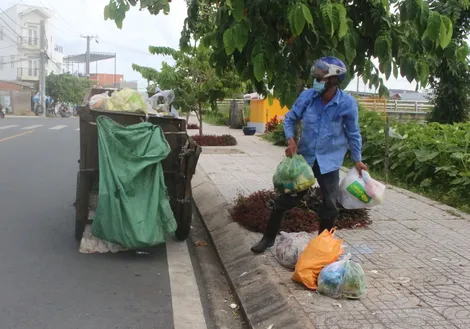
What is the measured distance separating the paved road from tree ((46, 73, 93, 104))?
5280cm

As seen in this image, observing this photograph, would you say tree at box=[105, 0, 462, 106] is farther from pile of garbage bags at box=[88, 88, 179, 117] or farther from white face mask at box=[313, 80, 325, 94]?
pile of garbage bags at box=[88, 88, 179, 117]

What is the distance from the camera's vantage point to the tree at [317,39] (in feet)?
14.6

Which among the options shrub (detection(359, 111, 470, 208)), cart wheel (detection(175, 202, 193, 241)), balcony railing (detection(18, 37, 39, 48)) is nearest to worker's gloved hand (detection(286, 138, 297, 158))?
cart wheel (detection(175, 202, 193, 241))

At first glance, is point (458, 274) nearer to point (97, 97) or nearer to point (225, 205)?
point (225, 205)

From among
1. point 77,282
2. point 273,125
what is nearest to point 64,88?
point 273,125

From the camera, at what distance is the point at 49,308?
4.11 metres

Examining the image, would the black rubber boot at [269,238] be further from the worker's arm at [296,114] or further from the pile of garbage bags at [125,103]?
the pile of garbage bags at [125,103]

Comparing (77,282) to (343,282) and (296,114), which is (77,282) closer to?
(343,282)

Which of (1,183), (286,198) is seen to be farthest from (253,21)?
(1,183)

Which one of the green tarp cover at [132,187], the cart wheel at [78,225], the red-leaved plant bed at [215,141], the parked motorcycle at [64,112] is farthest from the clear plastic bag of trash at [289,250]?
the parked motorcycle at [64,112]

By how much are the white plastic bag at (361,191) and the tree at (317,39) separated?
1.03 metres

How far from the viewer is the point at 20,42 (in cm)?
6250

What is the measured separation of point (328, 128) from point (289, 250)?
1.09 meters

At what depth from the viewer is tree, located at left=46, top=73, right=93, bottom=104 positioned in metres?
57.6
